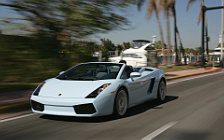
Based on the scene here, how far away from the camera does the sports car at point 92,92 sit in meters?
5.41

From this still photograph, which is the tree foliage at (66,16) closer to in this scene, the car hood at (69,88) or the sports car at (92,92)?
the sports car at (92,92)

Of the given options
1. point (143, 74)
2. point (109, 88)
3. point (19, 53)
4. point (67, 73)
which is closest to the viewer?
point (109, 88)

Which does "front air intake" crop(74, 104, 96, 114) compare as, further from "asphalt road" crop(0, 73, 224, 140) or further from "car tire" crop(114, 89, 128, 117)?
"car tire" crop(114, 89, 128, 117)

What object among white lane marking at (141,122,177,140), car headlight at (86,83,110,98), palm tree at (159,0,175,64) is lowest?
white lane marking at (141,122,177,140)

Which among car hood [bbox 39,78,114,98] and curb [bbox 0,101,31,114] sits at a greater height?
car hood [bbox 39,78,114,98]

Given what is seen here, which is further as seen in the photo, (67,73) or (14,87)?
(14,87)

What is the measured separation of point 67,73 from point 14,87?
4271 millimetres

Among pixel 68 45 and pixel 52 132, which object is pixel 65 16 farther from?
pixel 52 132

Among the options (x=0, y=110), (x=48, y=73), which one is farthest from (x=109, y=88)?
(x=48, y=73)

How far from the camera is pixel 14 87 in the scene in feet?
34.1

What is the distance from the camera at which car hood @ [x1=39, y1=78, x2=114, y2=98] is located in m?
5.52

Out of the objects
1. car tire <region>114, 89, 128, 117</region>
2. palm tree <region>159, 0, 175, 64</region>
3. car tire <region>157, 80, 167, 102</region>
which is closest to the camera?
car tire <region>114, 89, 128, 117</region>

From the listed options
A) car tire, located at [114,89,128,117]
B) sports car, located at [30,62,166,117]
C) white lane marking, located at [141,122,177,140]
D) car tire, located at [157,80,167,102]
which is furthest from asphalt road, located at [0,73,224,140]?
car tire, located at [157,80,167,102]

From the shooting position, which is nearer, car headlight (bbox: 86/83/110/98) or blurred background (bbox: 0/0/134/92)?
car headlight (bbox: 86/83/110/98)
